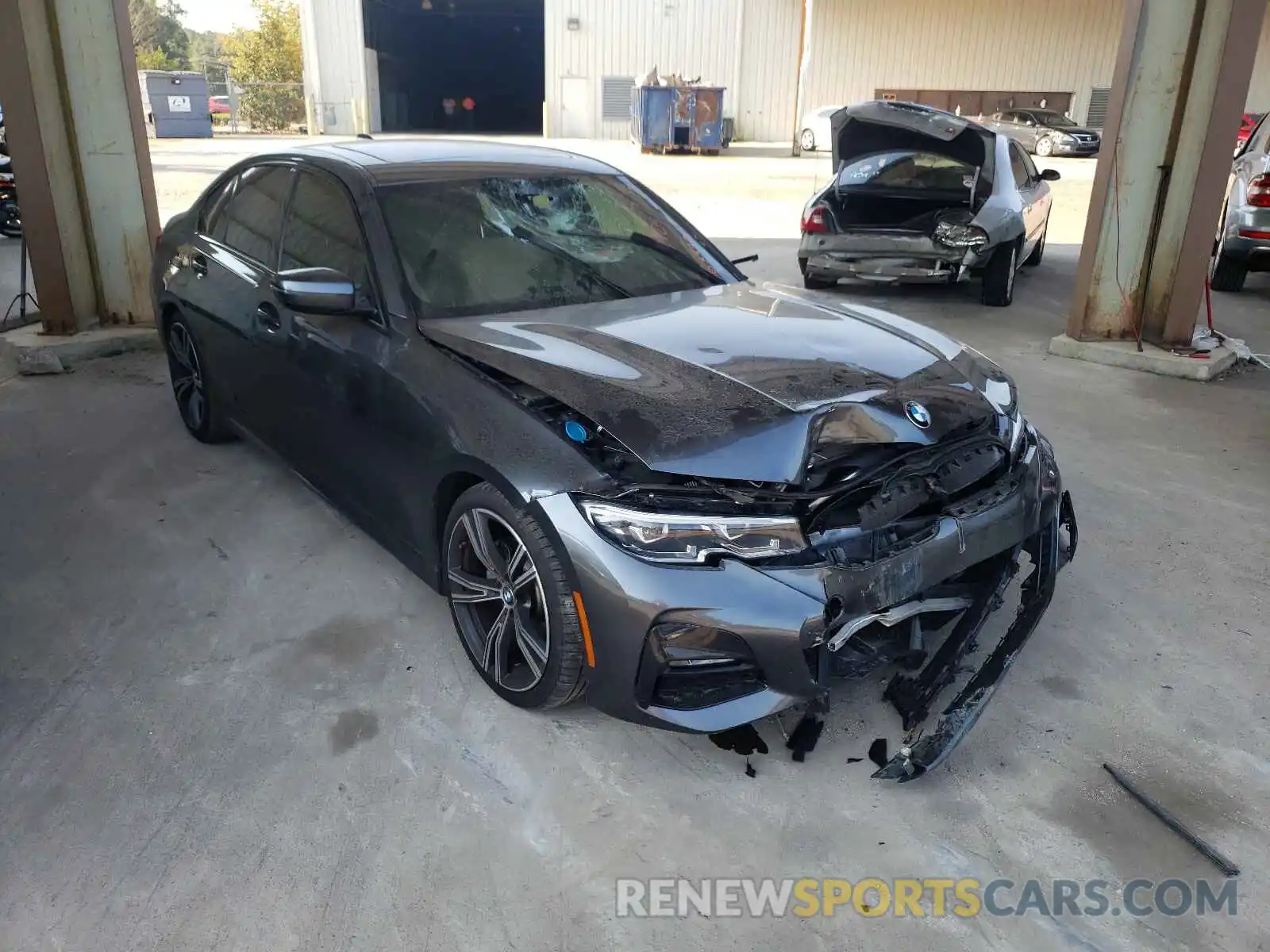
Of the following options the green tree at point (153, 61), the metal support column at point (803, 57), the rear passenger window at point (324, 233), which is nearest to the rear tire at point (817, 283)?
the rear passenger window at point (324, 233)

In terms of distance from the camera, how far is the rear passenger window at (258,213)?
12.2 ft

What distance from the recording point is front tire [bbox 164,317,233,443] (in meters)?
4.39

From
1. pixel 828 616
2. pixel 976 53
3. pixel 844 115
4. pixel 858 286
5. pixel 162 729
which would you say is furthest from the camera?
pixel 976 53

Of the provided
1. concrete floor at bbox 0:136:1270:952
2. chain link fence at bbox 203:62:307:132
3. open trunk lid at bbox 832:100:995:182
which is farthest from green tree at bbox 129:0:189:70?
concrete floor at bbox 0:136:1270:952

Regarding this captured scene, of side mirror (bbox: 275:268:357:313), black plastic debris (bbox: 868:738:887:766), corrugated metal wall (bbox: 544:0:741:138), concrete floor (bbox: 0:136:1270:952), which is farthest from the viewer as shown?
corrugated metal wall (bbox: 544:0:741:138)

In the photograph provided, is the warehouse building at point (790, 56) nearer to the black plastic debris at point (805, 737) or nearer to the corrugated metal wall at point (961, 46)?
the corrugated metal wall at point (961, 46)

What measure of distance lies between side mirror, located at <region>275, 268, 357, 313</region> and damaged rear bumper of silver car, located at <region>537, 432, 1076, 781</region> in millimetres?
1120

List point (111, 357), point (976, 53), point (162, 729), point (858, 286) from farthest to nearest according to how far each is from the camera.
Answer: point (976, 53) → point (858, 286) → point (111, 357) → point (162, 729)

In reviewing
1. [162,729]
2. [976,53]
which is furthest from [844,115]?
[976,53]

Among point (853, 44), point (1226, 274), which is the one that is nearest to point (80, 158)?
point (1226, 274)

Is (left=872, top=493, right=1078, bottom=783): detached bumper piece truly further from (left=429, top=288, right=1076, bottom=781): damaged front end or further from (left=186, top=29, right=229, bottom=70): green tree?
(left=186, top=29, right=229, bottom=70): green tree

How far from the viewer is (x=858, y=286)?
29.9 feet

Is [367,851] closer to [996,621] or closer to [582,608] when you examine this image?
[582,608]

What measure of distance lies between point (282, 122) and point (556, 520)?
38.7 m
